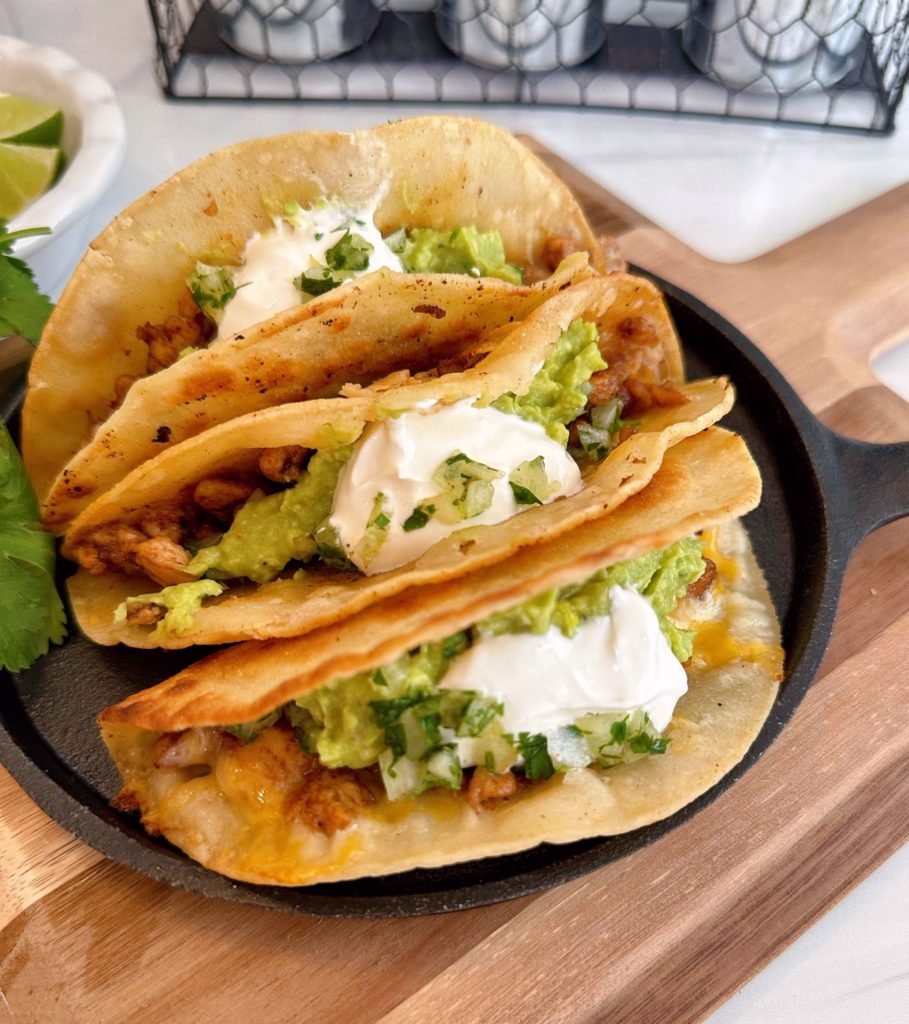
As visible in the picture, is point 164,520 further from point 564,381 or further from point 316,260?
point 564,381

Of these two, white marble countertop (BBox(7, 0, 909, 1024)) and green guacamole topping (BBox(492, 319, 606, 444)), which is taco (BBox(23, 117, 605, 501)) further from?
white marble countertop (BBox(7, 0, 909, 1024))

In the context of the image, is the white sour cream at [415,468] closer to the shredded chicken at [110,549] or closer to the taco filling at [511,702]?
the taco filling at [511,702]

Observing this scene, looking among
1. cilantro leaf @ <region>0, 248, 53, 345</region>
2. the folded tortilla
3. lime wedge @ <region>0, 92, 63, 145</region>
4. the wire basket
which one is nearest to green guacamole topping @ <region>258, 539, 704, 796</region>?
the folded tortilla

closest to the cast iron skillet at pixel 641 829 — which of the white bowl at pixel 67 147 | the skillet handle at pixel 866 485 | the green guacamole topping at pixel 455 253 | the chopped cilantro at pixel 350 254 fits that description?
the skillet handle at pixel 866 485

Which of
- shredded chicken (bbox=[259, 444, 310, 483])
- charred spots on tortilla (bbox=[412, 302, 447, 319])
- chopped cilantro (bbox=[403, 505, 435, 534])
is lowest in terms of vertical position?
chopped cilantro (bbox=[403, 505, 435, 534])

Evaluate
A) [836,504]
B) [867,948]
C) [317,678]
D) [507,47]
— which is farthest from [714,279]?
[317,678]
